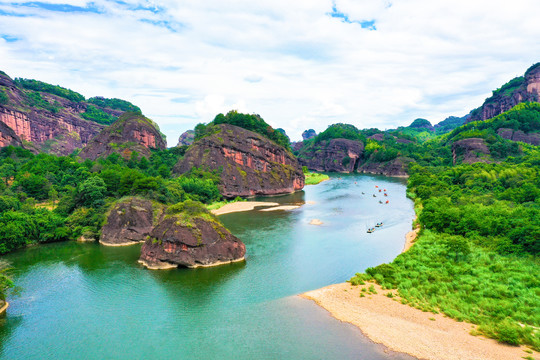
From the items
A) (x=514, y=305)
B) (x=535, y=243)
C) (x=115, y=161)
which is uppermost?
(x=115, y=161)

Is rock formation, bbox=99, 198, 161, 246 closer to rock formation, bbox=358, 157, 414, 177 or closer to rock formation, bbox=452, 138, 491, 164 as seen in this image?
rock formation, bbox=452, 138, 491, 164

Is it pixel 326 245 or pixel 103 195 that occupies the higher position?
pixel 103 195

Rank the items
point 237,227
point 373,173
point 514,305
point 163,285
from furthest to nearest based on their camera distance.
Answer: point 373,173 < point 237,227 < point 163,285 < point 514,305

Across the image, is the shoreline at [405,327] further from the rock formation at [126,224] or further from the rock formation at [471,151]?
the rock formation at [471,151]

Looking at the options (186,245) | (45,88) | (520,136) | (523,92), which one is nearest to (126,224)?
(186,245)

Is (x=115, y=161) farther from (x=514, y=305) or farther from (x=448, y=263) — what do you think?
(x=514, y=305)

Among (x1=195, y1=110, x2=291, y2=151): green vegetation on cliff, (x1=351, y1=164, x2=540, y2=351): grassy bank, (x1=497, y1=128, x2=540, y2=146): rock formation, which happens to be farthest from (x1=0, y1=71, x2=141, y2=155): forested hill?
(x1=497, y1=128, x2=540, y2=146): rock formation

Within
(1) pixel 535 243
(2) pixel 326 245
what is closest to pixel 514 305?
(1) pixel 535 243
